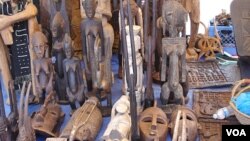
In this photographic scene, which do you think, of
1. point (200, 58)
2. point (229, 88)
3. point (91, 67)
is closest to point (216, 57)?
point (200, 58)

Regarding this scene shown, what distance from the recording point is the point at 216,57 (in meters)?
2.27

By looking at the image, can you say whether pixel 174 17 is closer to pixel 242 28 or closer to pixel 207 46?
pixel 242 28

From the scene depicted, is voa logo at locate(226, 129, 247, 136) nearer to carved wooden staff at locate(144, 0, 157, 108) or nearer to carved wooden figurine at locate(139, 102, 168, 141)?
carved wooden figurine at locate(139, 102, 168, 141)

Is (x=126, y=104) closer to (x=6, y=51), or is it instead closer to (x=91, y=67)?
(x=91, y=67)

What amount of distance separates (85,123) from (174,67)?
0.46m

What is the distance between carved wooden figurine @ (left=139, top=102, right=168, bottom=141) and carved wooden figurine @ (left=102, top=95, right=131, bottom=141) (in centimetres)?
7

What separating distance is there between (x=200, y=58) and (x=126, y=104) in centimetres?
101

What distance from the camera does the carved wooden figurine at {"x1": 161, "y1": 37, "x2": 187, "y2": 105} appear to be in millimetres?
1545

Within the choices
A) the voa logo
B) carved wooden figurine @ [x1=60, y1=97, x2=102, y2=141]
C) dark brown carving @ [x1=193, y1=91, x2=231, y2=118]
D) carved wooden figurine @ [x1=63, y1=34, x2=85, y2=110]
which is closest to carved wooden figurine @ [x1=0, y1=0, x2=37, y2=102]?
carved wooden figurine @ [x1=63, y1=34, x2=85, y2=110]

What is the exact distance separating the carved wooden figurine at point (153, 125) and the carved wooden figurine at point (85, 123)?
7.7 inches

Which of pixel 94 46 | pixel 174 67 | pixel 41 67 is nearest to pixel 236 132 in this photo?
pixel 174 67

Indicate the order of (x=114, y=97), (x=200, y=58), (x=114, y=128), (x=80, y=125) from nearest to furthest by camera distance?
(x=114, y=128), (x=80, y=125), (x=114, y=97), (x=200, y=58)

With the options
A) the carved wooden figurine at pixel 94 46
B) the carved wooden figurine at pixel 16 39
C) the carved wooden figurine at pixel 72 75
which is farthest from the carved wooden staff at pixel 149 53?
the carved wooden figurine at pixel 16 39

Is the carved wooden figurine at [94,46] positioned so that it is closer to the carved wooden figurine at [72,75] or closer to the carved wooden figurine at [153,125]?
the carved wooden figurine at [72,75]
